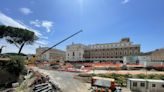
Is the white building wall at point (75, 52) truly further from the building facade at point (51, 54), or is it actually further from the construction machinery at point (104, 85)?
the construction machinery at point (104, 85)

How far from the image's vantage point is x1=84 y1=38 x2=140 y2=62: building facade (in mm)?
124125

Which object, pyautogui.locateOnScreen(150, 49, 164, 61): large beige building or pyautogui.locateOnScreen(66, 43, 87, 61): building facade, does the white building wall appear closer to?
pyautogui.locateOnScreen(66, 43, 87, 61): building facade

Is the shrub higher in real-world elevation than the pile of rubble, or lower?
higher

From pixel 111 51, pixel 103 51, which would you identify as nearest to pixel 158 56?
pixel 111 51

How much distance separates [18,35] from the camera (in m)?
72.8

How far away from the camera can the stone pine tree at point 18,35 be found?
6950 centimetres

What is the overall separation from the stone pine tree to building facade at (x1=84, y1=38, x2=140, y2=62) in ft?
223

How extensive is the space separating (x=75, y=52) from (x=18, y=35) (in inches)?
3131

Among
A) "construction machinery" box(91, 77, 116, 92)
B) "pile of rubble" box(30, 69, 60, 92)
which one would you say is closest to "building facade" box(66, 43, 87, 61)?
"pile of rubble" box(30, 69, 60, 92)

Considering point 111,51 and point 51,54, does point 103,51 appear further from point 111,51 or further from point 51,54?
point 51,54

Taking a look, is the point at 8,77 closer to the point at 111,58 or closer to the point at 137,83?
the point at 137,83

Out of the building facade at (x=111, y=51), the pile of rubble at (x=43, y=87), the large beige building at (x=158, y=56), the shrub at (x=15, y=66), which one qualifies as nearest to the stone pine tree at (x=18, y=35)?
the shrub at (x=15, y=66)

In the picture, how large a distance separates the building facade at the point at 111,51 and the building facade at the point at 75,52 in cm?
351

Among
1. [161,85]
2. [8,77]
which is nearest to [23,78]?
[8,77]
